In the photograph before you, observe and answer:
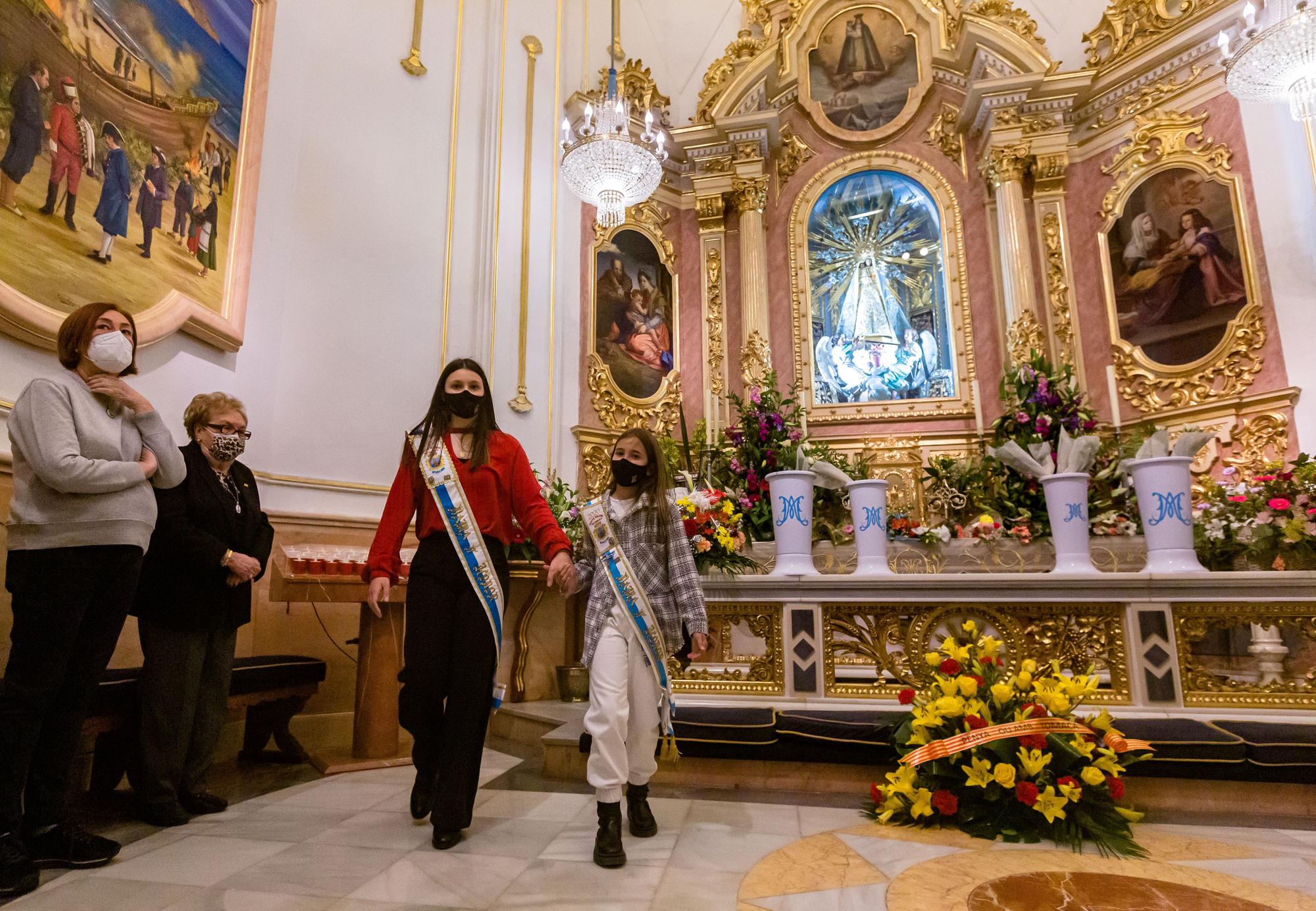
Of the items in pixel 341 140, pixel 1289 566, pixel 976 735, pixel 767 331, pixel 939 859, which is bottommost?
pixel 939 859

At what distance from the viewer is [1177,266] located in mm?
6672

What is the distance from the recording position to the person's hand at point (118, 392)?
2.37m

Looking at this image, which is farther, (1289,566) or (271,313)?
(271,313)

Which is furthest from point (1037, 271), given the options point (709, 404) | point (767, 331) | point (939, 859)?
point (939, 859)

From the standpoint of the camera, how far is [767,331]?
7672 mm

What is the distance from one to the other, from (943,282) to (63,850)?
7784mm

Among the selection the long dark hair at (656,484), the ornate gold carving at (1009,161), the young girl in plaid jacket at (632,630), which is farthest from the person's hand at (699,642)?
the ornate gold carving at (1009,161)

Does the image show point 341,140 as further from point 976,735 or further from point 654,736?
point 976,735

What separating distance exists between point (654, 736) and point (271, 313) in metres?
4.10

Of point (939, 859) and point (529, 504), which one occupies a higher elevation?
point (529, 504)

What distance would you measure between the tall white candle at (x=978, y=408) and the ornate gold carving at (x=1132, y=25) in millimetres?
3487

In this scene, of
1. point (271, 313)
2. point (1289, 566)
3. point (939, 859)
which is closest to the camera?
point (939, 859)

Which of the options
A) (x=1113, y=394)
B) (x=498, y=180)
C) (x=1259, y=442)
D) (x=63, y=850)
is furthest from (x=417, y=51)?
(x=1259, y=442)

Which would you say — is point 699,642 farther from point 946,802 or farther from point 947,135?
point 947,135
